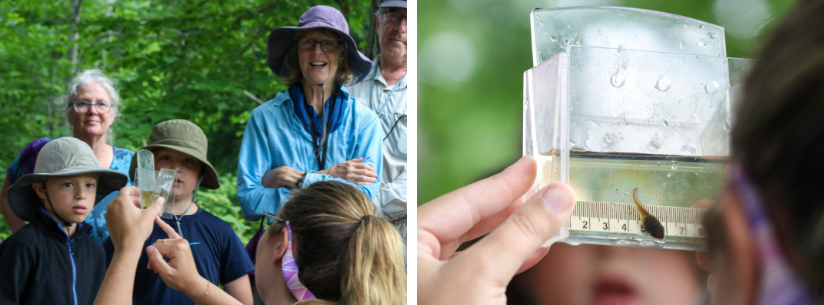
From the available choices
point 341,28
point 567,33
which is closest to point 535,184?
point 567,33

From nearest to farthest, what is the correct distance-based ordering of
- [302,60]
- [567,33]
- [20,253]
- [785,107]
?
[785,107] → [567,33] → [20,253] → [302,60]

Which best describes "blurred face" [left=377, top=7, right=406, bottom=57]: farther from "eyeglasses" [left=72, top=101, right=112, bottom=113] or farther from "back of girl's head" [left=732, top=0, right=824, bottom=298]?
"back of girl's head" [left=732, top=0, right=824, bottom=298]

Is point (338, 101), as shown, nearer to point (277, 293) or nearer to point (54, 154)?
point (277, 293)

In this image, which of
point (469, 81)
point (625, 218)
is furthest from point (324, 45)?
point (625, 218)

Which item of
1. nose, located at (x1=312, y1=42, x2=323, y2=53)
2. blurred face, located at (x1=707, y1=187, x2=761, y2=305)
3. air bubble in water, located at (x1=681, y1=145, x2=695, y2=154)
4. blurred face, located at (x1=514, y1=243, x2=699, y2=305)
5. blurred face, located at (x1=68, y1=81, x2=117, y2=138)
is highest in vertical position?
nose, located at (x1=312, y1=42, x2=323, y2=53)

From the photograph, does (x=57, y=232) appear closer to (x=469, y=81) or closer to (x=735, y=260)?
(x=469, y=81)

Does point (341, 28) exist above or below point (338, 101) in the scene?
above

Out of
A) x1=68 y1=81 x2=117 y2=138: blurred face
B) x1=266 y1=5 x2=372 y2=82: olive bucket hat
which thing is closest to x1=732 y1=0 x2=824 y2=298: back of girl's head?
Answer: x1=266 y1=5 x2=372 y2=82: olive bucket hat
